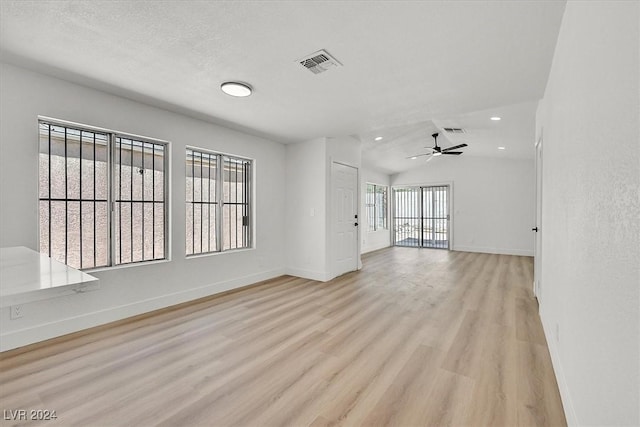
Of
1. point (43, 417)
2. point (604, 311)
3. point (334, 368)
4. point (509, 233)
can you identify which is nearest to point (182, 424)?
point (43, 417)

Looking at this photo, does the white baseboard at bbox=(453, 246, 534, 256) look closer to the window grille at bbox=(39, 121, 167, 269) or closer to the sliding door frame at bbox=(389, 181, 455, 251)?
the sliding door frame at bbox=(389, 181, 455, 251)

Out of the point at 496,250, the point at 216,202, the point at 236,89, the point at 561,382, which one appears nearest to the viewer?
the point at 561,382

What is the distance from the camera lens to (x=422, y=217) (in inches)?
365

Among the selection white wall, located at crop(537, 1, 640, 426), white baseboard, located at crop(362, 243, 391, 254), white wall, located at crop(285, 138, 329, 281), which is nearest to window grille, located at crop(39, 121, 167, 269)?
white wall, located at crop(285, 138, 329, 281)

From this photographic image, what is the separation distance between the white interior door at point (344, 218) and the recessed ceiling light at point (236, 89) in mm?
2389

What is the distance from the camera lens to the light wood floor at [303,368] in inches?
67.1

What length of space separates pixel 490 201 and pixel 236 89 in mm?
7828

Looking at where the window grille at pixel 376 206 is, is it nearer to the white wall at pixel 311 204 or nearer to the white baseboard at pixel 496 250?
the white baseboard at pixel 496 250

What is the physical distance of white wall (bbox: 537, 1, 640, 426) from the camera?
2.63 ft

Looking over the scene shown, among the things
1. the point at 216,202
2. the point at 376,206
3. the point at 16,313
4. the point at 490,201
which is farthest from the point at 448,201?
the point at 16,313

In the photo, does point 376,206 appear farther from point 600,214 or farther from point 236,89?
point 600,214

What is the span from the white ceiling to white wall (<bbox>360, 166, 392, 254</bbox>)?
15.0 ft

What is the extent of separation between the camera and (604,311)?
102cm

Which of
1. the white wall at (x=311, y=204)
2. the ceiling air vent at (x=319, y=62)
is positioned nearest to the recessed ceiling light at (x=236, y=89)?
the ceiling air vent at (x=319, y=62)
